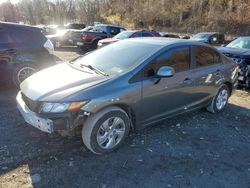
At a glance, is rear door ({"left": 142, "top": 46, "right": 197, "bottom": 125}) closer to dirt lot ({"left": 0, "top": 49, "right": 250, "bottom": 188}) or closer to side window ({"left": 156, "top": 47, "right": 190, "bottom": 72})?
side window ({"left": 156, "top": 47, "right": 190, "bottom": 72})

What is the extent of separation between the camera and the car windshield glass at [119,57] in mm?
4234

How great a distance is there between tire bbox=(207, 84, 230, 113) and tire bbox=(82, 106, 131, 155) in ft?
8.00

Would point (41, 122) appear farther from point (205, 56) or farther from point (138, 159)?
point (205, 56)

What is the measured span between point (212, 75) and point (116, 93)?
2.48m

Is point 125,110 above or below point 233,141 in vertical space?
above

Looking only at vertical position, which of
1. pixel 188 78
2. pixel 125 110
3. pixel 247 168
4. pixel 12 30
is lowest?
pixel 247 168

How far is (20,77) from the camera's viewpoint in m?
6.75

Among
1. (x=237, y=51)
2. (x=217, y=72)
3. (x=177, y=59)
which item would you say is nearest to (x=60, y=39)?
(x=237, y=51)

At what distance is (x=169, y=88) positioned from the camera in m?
4.54

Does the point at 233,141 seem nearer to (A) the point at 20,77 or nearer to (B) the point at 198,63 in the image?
(B) the point at 198,63

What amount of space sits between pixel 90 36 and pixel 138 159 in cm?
1272

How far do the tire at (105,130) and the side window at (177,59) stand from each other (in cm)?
113

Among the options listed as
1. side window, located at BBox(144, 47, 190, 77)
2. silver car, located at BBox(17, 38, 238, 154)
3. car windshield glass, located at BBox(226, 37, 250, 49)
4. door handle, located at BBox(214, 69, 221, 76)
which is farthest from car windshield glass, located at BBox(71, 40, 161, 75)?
car windshield glass, located at BBox(226, 37, 250, 49)

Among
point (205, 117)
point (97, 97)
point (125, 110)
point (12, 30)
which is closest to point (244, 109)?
point (205, 117)
